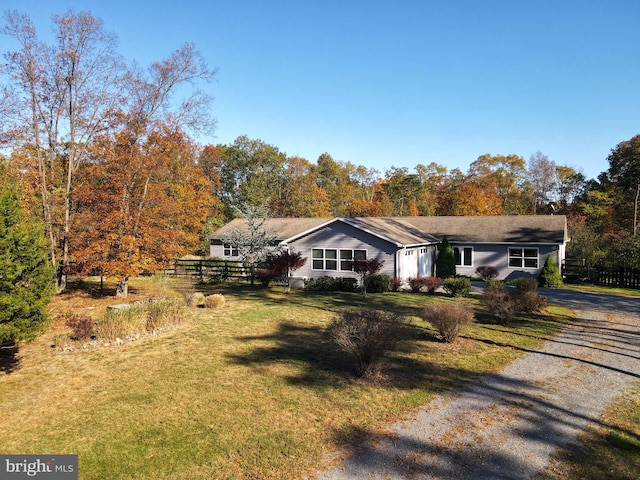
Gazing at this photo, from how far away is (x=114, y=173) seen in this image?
1936cm

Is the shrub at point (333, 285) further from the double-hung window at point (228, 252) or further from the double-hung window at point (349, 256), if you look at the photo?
the double-hung window at point (228, 252)

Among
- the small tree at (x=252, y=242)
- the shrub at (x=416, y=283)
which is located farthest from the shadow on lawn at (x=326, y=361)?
the small tree at (x=252, y=242)

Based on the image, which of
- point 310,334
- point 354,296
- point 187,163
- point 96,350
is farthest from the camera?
point 187,163

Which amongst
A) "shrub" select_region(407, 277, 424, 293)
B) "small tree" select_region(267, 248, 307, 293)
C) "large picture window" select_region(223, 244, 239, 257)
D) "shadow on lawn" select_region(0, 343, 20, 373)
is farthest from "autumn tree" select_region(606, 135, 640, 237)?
"shadow on lawn" select_region(0, 343, 20, 373)

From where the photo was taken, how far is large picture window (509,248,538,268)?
94.8 feet

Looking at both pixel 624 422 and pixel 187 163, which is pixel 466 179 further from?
pixel 624 422

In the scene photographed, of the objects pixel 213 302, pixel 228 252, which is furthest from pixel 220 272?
pixel 213 302

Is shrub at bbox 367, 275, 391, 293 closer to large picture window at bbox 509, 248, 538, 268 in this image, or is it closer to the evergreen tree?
large picture window at bbox 509, 248, 538, 268

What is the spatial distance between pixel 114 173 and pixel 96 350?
10.1 metres

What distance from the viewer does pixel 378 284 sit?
23.8 metres

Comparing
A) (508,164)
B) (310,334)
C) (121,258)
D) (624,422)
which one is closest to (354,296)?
(310,334)

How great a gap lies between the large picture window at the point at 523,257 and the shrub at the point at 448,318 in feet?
63.9

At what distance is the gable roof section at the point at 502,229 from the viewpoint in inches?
1143

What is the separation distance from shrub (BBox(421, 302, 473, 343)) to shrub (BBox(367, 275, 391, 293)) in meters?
11.0
